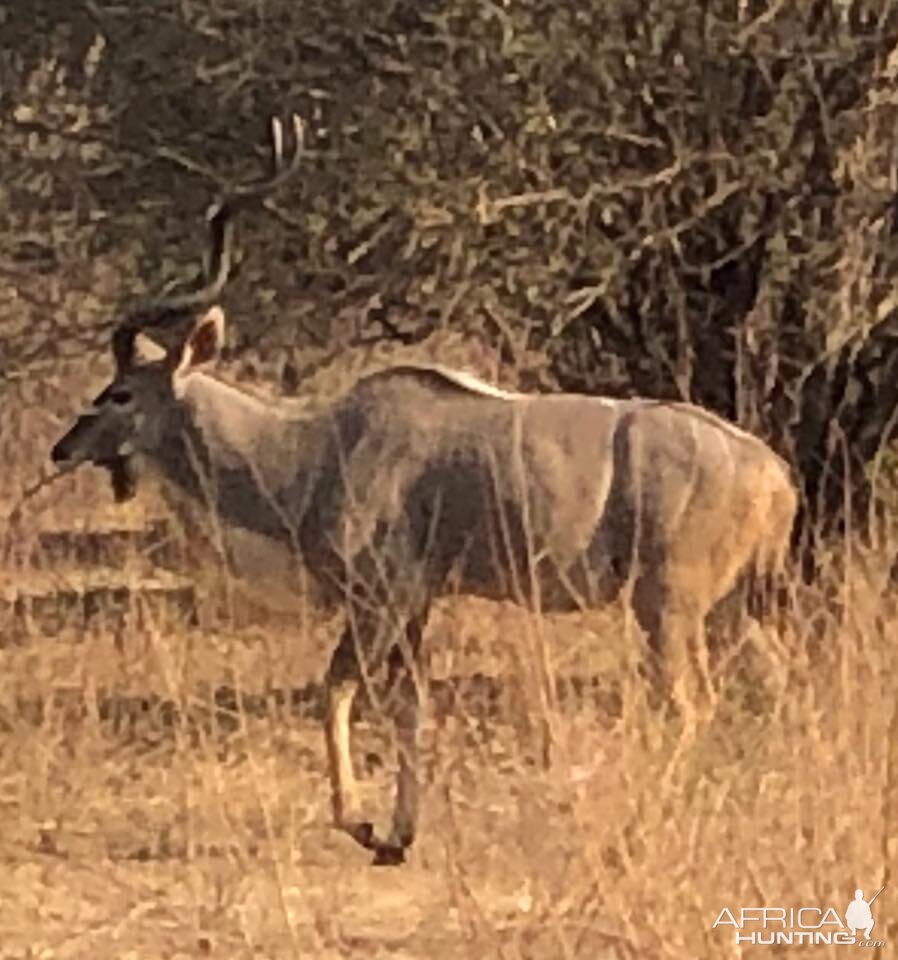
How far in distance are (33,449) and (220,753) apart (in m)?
4.89

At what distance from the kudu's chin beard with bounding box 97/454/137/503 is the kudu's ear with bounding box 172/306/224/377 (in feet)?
0.76

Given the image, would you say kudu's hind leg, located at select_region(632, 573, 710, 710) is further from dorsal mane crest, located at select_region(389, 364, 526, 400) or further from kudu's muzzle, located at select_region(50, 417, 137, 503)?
kudu's muzzle, located at select_region(50, 417, 137, 503)

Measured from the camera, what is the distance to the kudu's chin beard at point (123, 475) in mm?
6258

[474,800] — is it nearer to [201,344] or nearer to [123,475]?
[123,475]

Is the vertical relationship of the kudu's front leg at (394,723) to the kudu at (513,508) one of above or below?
below

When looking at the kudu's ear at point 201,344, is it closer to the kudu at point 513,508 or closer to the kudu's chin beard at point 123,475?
the kudu's chin beard at point 123,475

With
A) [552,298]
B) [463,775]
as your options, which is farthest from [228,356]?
[463,775]

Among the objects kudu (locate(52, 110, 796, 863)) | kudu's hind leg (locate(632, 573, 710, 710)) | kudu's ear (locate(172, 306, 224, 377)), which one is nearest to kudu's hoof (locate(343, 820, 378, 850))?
kudu (locate(52, 110, 796, 863))

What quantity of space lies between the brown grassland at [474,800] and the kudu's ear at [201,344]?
2.56 ft

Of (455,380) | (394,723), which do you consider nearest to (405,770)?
(394,723)

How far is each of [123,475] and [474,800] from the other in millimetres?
1327

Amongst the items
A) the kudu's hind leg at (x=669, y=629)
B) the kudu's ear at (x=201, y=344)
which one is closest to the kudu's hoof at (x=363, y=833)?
the kudu's hind leg at (x=669, y=629)

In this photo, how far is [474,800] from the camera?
214 inches

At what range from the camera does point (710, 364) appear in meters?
7.91
